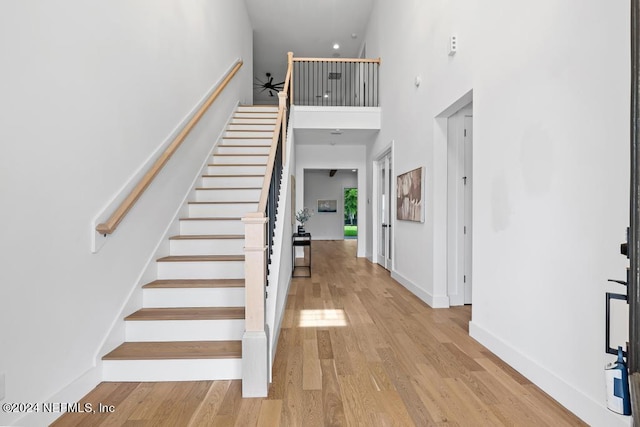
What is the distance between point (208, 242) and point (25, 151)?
5.98ft

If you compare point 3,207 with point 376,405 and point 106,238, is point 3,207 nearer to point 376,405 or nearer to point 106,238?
point 106,238

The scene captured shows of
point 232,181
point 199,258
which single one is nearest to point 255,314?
point 199,258

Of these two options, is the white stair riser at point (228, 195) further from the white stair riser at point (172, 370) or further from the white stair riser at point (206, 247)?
the white stair riser at point (172, 370)

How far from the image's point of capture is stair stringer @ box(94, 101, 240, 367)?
2.37 m

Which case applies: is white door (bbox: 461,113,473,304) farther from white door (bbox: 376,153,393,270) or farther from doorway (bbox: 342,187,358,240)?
doorway (bbox: 342,187,358,240)

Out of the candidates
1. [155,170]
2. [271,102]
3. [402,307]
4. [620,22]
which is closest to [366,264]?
[402,307]

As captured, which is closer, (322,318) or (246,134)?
(322,318)

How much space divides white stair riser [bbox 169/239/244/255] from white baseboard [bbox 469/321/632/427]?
2398 millimetres

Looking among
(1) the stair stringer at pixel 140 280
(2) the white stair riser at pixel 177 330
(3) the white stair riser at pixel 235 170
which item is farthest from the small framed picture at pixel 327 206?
(2) the white stair riser at pixel 177 330

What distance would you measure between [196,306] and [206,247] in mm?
725

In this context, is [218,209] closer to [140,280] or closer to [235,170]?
[235,170]

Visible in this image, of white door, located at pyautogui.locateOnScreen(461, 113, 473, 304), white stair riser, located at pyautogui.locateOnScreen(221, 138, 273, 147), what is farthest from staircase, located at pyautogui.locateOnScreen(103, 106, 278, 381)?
white door, located at pyautogui.locateOnScreen(461, 113, 473, 304)

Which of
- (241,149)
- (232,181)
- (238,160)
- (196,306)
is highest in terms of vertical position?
(241,149)

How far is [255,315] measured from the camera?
2207mm
